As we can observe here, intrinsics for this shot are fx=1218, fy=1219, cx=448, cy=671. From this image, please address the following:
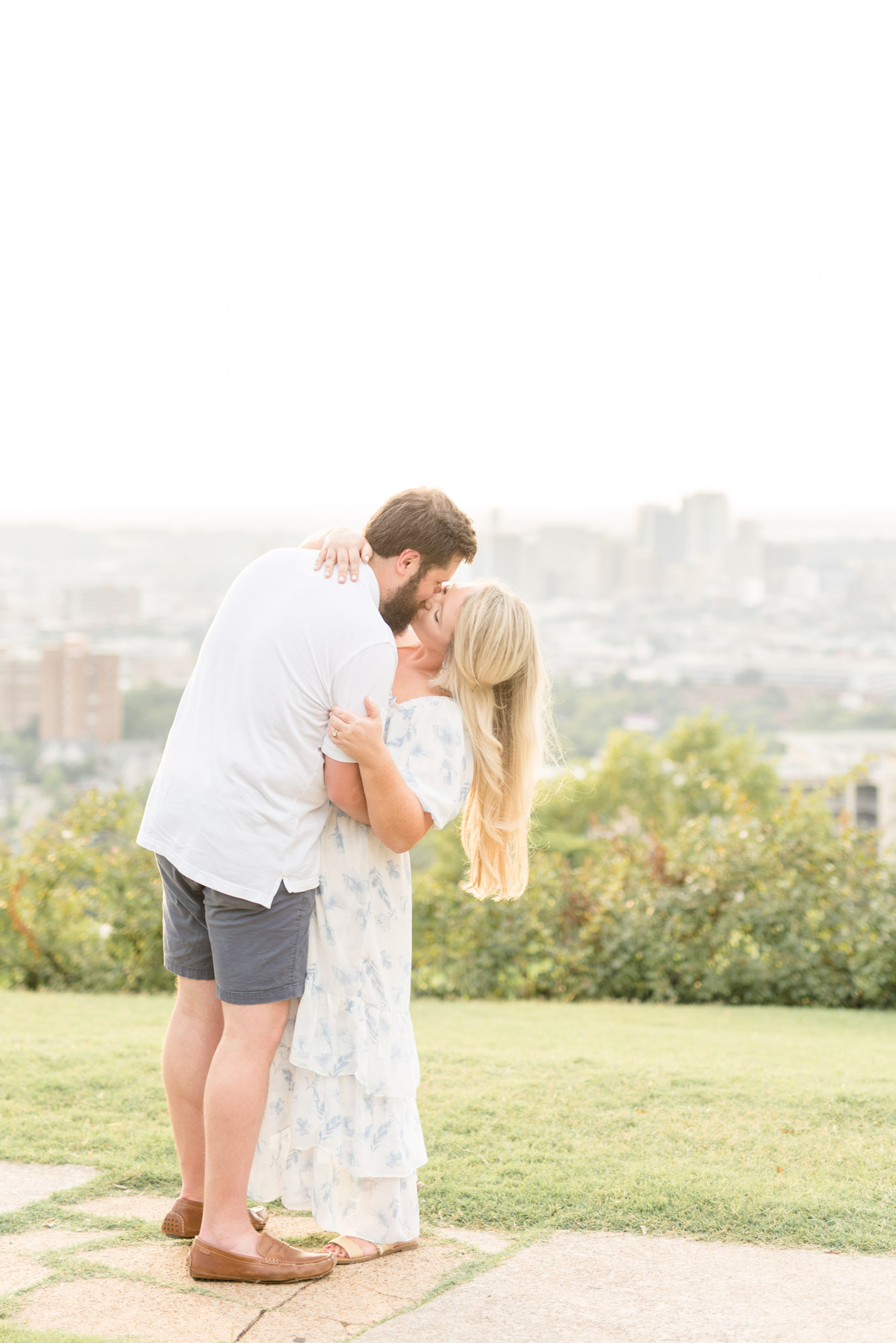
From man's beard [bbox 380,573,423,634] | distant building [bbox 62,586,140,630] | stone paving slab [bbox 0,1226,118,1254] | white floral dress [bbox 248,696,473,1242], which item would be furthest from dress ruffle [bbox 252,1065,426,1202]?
distant building [bbox 62,586,140,630]

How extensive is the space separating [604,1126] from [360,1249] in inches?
45.7

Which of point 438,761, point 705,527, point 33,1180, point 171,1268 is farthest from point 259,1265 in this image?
point 705,527

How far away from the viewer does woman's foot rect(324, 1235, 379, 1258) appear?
282 centimetres

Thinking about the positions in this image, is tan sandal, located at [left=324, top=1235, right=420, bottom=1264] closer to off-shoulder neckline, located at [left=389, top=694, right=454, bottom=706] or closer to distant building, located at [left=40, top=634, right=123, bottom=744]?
off-shoulder neckline, located at [left=389, top=694, right=454, bottom=706]

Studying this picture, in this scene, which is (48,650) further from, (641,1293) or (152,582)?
(641,1293)

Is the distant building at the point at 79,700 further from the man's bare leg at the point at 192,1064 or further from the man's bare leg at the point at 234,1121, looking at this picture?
the man's bare leg at the point at 234,1121

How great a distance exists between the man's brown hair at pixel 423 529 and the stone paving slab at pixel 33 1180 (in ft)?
6.00

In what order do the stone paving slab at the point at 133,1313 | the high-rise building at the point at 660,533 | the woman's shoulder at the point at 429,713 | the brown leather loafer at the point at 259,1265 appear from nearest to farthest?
the stone paving slab at the point at 133,1313 → the brown leather loafer at the point at 259,1265 → the woman's shoulder at the point at 429,713 → the high-rise building at the point at 660,533

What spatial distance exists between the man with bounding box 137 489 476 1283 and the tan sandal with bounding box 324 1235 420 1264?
0.10 metres

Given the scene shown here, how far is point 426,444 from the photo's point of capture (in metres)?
41.3

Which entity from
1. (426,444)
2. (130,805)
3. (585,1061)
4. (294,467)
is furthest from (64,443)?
(585,1061)

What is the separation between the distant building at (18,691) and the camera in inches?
1888

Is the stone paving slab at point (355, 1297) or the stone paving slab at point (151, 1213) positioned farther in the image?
the stone paving slab at point (151, 1213)

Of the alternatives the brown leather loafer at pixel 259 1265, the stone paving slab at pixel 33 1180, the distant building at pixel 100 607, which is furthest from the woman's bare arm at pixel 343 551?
the distant building at pixel 100 607
